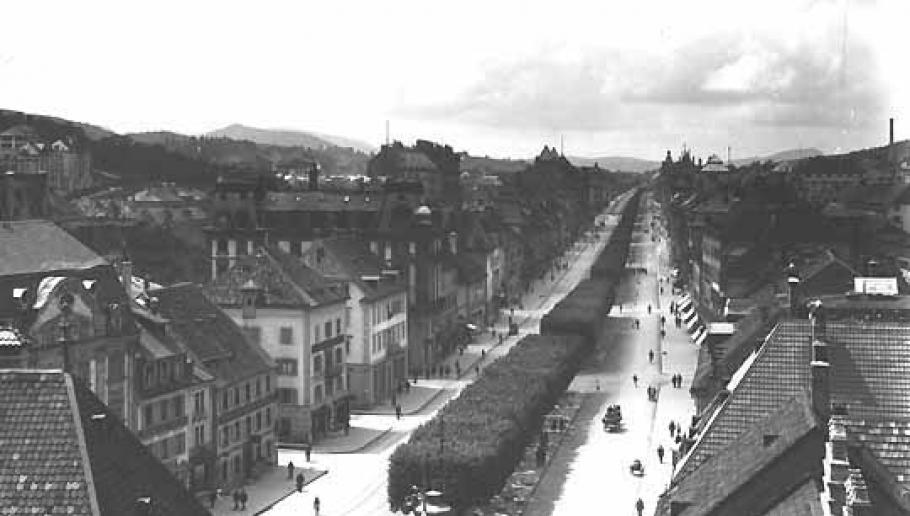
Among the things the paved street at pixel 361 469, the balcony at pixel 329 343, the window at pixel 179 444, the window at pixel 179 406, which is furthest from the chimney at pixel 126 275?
the balcony at pixel 329 343

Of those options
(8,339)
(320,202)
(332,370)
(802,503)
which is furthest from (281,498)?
(320,202)

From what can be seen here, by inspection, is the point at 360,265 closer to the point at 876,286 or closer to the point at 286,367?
the point at 286,367

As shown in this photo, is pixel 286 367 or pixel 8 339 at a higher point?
pixel 8 339

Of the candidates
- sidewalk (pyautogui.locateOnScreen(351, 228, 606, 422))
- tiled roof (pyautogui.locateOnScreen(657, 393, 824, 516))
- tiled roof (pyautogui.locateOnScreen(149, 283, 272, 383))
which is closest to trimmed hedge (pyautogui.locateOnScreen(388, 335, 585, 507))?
sidewalk (pyautogui.locateOnScreen(351, 228, 606, 422))

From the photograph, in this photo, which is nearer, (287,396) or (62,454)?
(62,454)

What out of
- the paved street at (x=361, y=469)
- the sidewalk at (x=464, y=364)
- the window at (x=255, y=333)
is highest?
the window at (x=255, y=333)

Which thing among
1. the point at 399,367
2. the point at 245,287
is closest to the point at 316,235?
the point at 399,367

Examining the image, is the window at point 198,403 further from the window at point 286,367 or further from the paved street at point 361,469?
the window at point 286,367
